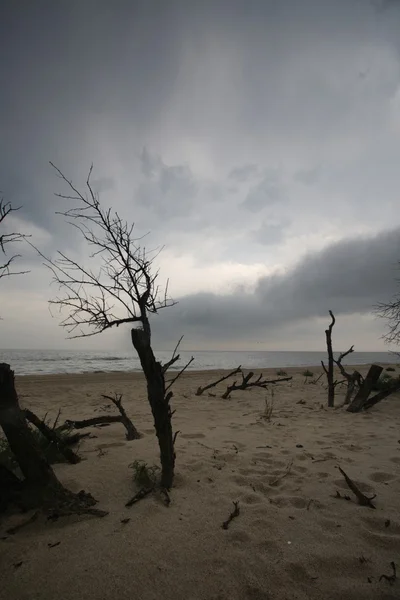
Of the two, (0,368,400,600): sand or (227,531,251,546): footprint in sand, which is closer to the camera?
(0,368,400,600): sand

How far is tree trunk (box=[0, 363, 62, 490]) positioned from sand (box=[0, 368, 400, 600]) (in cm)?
37

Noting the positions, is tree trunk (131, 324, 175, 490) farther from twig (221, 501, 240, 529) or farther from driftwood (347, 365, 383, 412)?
driftwood (347, 365, 383, 412)

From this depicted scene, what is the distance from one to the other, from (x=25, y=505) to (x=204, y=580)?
180 cm

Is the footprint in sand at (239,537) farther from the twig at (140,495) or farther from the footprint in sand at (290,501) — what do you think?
the twig at (140,495)

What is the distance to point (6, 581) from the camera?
2086 millimetres

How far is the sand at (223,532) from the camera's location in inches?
82.9

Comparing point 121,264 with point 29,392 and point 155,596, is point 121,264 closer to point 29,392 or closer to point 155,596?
point 155,596

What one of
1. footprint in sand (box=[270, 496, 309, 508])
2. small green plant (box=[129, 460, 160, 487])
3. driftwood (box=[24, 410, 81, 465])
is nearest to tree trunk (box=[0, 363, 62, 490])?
small green plant (box=[129, 460, 160, 487])

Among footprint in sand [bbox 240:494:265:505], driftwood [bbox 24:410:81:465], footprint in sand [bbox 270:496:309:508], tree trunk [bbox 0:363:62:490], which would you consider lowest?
footprint in sand [bbox 240:494:265:505]

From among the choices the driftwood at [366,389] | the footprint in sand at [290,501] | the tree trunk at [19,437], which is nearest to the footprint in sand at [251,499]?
the footprint in sand at [290,501]

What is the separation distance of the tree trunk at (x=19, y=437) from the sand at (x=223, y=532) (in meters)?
0.37

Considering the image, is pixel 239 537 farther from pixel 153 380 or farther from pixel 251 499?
pixel 153 380

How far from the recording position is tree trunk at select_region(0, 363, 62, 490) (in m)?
2.61

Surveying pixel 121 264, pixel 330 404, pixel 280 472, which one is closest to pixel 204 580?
pixel 280 472
